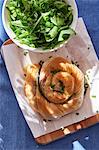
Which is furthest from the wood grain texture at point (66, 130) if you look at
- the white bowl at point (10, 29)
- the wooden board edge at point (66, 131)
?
the white bowl at point (10, 29)

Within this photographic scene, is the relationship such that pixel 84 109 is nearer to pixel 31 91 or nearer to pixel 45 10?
pixel 31 91

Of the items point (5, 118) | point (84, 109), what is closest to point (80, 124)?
point (84, 109)

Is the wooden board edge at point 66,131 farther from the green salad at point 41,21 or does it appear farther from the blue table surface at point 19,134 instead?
the green salad at point 41,21

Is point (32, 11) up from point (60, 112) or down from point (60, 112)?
up

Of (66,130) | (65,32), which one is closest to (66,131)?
(66,130)

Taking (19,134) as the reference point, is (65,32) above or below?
above

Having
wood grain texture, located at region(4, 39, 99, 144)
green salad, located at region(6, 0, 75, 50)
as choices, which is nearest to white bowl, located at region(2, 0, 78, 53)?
green salad, located at region(6, 0, 75, 50)

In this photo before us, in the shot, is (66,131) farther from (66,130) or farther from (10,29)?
(10,29)
